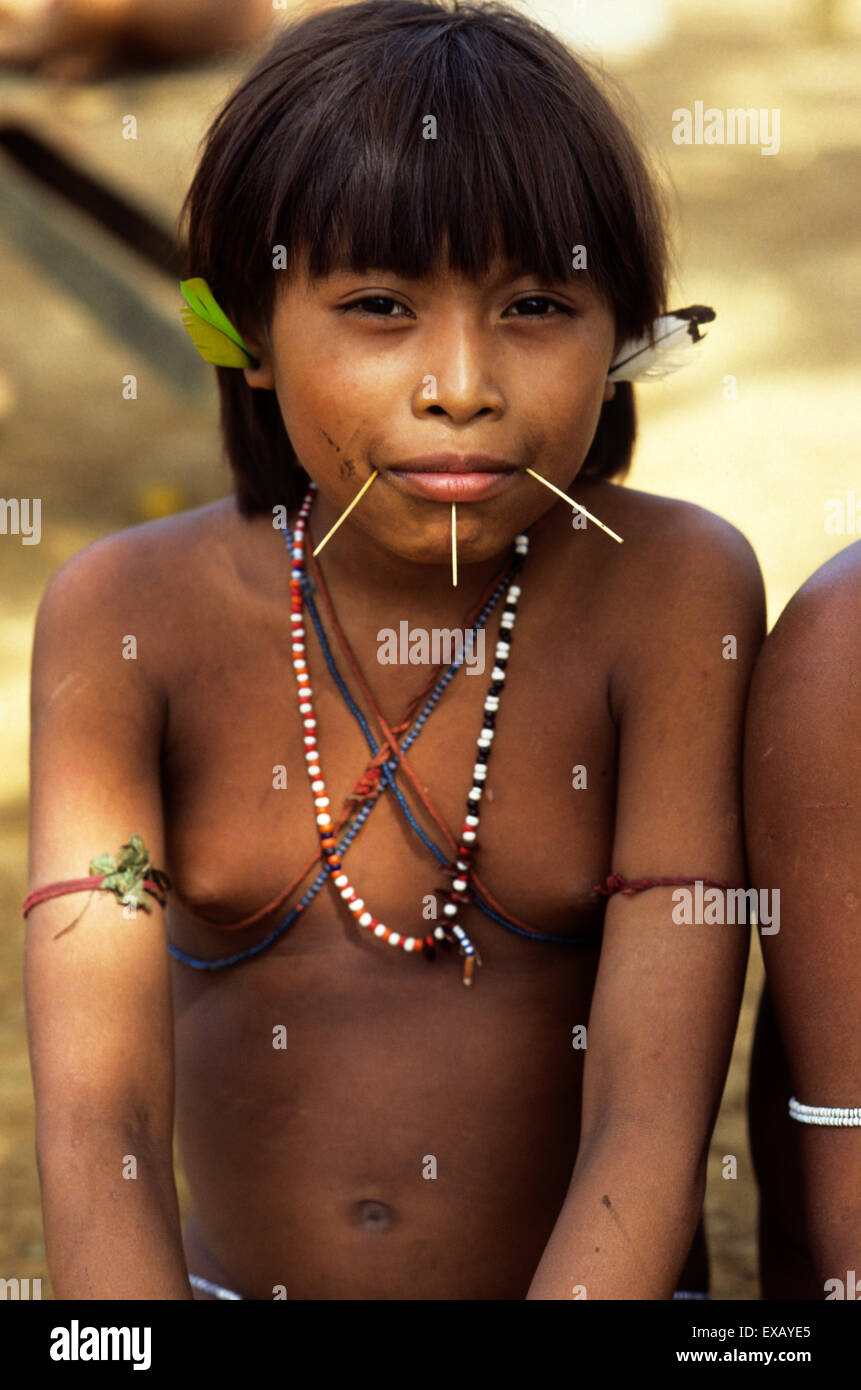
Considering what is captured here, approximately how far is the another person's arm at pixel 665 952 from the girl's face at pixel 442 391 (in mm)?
225

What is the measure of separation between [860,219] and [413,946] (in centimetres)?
648

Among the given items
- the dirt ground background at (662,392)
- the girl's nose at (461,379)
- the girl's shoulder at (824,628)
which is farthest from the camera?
the dirt ground background at (662,392)

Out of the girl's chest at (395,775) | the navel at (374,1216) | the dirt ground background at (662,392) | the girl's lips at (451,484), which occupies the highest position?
the dirt ground background at (662,392)

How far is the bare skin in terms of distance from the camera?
5.70 feet

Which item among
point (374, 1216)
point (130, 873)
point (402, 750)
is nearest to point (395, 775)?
point (402, 750)

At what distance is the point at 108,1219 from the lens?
1.59m

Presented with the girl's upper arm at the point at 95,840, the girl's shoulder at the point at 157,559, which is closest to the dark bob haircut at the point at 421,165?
the girl's shoulder at the point at 157,559

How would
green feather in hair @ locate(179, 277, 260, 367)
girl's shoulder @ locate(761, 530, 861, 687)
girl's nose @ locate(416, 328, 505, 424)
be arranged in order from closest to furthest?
girl's nose @ locate(416, 328, 505, 424), girl's shoulder @ locate(761, 530, 861, 687), green feather in hair @ locate(179, 277, 260, 367)

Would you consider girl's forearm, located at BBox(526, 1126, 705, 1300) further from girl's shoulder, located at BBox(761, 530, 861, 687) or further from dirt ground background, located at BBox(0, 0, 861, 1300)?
dirt ground background, located at BBox(0, 0, 861, 1300)

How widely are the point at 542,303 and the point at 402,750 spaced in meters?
0.53

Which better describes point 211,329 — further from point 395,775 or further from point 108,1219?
point 108,1219

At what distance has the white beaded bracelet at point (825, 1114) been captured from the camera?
162cm

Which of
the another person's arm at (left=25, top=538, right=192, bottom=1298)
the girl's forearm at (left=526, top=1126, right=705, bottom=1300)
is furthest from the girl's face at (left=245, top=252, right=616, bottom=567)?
the girl's forearm at (left=526, top=1126, right=705, bottom=1300)

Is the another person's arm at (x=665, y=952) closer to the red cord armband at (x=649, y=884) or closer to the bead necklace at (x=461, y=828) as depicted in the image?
the red cord armband at (x=649, y=884)
